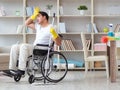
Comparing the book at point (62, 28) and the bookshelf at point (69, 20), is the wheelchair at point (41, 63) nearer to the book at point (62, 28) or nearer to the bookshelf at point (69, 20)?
the book at point (62, 28)

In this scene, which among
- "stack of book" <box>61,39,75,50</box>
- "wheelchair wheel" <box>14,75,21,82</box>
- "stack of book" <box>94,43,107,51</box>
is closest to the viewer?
"wheelchair wheel" <box>14,75,21,82</box>

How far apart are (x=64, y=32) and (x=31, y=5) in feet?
3.23

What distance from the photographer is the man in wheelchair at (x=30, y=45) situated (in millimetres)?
4508

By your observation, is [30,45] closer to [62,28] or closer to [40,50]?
[40,50]

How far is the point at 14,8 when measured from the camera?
7090 mm

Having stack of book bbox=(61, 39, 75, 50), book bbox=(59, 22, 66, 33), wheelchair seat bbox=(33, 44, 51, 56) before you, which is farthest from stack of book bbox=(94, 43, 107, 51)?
wheelchair seat bbox=(33, 44, 51, 56)

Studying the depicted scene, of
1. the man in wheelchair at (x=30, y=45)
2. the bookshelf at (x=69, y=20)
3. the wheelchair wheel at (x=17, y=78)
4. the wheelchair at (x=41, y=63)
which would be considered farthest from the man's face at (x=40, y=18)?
the bookshelf at (x=69, y=20)

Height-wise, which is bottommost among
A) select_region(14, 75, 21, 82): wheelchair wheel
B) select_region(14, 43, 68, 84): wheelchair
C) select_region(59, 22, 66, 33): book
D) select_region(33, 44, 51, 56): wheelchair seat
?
select_region(14, 75, 21, 82): wheelchair wheel

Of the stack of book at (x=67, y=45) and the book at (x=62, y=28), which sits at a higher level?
the book at (x=62, y=28)

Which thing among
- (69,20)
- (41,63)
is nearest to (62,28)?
(69,20)

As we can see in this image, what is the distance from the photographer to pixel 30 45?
4621mm

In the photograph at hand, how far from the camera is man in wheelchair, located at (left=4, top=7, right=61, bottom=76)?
14.8 ft

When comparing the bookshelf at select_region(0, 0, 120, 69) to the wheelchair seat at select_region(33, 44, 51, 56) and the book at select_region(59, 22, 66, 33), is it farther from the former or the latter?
the wheelchair seat at select_region(33, 44, 51, 56)

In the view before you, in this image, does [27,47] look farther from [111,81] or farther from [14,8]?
[14,8]
